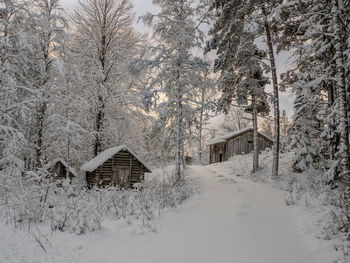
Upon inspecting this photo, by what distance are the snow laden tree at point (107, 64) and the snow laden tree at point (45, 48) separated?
2.21 metres

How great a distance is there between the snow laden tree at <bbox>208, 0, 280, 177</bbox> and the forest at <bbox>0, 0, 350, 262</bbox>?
0.07m

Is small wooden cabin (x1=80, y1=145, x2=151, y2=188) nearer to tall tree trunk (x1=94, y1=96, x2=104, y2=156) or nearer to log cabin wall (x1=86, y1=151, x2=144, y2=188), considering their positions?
log cabin wall (x1=86, y1=151, x2=144, y2=188)

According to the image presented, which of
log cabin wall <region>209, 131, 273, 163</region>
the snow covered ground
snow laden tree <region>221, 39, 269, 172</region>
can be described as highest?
snow laden tree <region>221, 39, 269, 172</region>

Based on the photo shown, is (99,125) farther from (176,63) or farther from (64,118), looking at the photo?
(176,63)

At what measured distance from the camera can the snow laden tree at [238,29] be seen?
12.8 m

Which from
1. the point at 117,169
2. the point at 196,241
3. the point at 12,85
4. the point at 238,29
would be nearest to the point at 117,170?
the point at 117,169

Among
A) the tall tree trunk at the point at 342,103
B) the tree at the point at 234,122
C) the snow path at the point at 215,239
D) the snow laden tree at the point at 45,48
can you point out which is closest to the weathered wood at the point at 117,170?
the snow laden tree at the point at 45,48

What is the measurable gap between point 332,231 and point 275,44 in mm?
12521

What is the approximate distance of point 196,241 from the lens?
5301 mm

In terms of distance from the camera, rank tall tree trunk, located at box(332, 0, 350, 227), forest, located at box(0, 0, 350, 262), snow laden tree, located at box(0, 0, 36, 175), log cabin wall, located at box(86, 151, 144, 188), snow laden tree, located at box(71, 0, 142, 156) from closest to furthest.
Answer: tall tree trunk, located at box(332, 0, 350, 227), forest, located at box(0, 0, 350, 262), snow laden tree, located at box(0, 0, 36, 175), log cabin wall, located at box(86, 151, 144, 188), snow laden tree, located at box(71, 0, 142, 156)

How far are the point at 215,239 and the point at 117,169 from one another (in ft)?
35.9

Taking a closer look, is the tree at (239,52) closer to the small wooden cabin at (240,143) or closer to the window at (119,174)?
the window at (119,174)

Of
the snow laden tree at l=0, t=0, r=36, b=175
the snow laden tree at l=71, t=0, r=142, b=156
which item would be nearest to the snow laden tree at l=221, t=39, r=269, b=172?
the snow laden tree at l=71, t=0, r=142, b=156

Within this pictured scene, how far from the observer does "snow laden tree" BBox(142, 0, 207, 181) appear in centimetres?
1345
